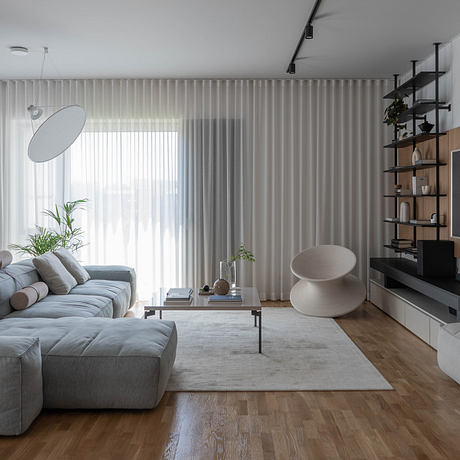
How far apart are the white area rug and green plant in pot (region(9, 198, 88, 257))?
1.67 metres

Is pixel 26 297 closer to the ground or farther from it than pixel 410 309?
farther from it

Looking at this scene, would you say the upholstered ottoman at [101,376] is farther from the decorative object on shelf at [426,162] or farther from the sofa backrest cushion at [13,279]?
the decorative object on shelf at [426,162]

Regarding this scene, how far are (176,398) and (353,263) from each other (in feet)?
9.37

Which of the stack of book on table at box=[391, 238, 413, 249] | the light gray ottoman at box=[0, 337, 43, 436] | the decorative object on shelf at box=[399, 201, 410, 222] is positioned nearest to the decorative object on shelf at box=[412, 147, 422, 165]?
the decorative object on shelf at box=[399, 201, 410, 222]

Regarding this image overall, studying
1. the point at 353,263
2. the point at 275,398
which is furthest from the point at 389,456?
the point at 353,263

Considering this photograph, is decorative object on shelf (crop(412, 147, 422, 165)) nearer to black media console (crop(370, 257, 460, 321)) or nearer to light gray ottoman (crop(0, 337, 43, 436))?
black media console (crop(370, 257, 460, 321))

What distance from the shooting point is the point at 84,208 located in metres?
6.39

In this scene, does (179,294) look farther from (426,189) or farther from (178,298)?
(426,189)

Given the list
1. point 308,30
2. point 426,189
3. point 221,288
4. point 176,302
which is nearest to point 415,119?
point 426,189

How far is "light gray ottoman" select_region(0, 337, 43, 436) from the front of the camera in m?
A: 2.57

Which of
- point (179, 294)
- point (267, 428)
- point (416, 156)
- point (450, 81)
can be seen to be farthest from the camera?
point (416, 156)

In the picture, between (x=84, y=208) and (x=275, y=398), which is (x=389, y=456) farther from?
(x=84, y=208)

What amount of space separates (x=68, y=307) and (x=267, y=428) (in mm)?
2044

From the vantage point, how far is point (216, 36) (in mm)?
4750
